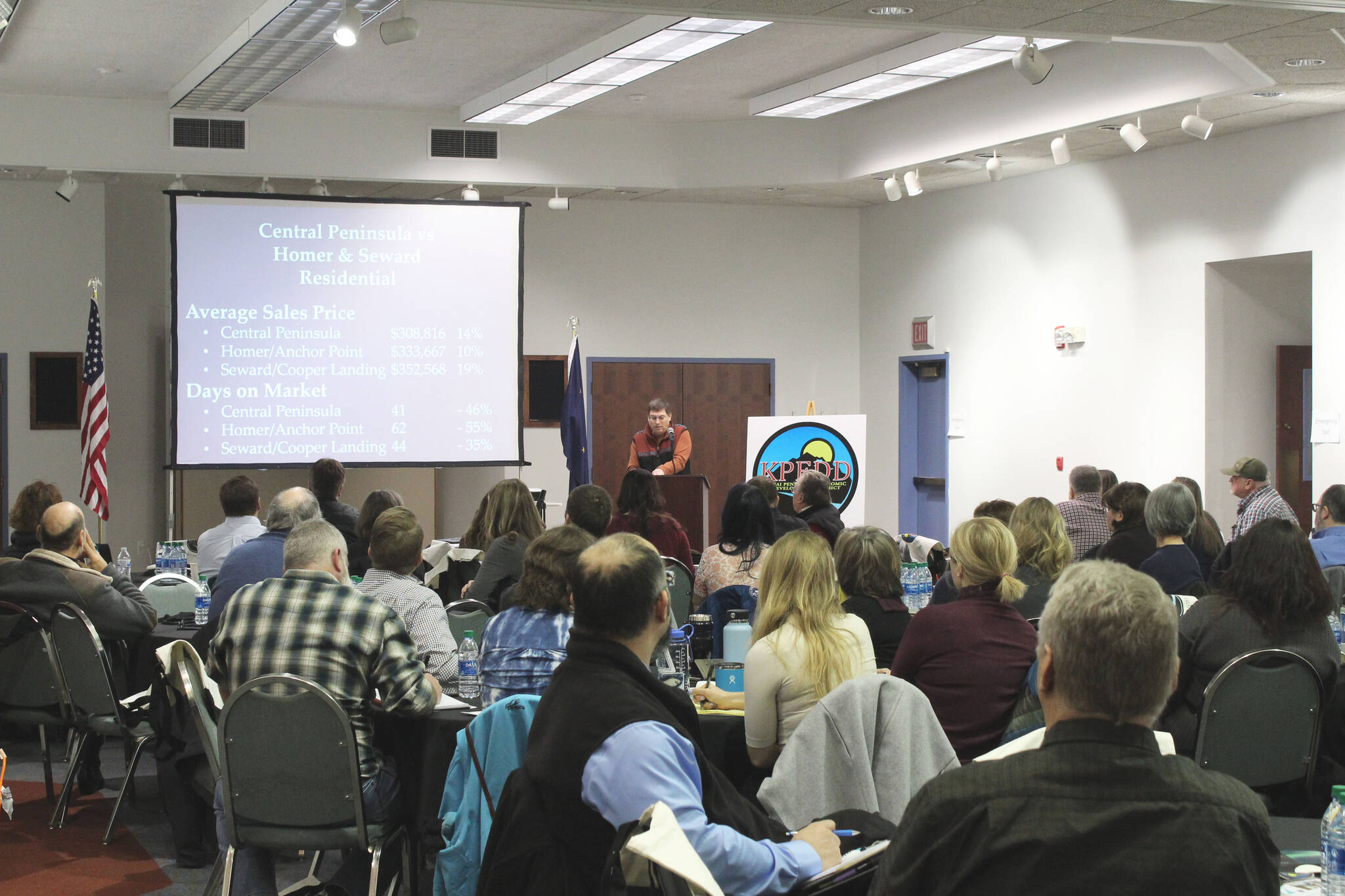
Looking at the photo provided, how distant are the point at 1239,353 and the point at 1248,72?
2.57 metres

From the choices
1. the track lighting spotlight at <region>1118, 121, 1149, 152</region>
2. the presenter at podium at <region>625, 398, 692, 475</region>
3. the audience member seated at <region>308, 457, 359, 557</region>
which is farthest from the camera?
the presenter at podium at <region>625, 398, 692, 475</region>

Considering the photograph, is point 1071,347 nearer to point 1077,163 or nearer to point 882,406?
point 1077,163

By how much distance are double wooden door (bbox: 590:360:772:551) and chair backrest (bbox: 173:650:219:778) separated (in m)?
8.14

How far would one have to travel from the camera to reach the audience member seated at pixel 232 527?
6.34 metres

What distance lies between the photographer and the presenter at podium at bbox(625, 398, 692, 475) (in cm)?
998

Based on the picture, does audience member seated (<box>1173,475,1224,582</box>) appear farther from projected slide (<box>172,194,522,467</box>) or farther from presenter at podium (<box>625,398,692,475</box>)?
projected slide (<box>172,194,522,467</box>)

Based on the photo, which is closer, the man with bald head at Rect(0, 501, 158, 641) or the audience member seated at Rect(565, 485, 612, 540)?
the man with bald head at Rect(0, 501, 158, 641)

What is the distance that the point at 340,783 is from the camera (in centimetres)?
345

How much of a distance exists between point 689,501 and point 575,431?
1.31m

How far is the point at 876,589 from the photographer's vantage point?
174 inches

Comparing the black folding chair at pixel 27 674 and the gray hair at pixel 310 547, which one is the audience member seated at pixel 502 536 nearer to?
the black folding chair at pixel 27 674

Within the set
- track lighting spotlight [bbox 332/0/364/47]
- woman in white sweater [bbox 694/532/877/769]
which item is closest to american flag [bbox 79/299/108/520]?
track lighting spotlight [bbox 332/0/364/47]

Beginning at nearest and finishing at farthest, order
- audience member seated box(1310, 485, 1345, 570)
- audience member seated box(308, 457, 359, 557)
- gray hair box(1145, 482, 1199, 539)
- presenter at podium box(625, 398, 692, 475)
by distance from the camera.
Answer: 1. gray hair box(1145, 482, 1199, 539)
2. audience member seated box(1310, 485, 1345, 570)
3. audience member seated box(308, 457, 359, 557)
4. presenter at podium box(625, 398, 692, 475)

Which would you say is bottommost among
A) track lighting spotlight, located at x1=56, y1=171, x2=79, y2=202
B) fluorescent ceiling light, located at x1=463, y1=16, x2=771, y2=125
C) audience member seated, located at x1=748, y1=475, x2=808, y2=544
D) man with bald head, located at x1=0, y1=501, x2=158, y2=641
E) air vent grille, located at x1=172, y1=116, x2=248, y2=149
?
man with bald head, located at x1=0, y1=501, x2=158, y2=641
